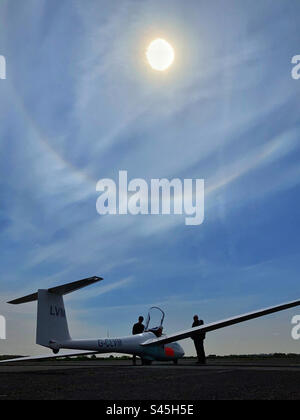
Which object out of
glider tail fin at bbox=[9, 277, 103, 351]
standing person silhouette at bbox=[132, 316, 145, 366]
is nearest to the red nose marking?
standing person silhouette at bbox=[132, 316, 145, 366]

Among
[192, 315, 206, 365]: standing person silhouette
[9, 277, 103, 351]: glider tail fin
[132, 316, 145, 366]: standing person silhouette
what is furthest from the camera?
[132, 316, 145, 366]: standing person silhouette

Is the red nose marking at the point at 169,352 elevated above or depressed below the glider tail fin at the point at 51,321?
below

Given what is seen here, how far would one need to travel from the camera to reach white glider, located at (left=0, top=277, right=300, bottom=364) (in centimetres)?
1802

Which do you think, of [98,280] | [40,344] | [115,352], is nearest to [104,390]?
[98,280]

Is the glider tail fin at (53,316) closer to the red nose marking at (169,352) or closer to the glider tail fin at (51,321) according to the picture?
the glider tail fin at (51,321)

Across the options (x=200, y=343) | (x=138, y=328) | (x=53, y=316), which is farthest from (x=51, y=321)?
(x=200, y=343)

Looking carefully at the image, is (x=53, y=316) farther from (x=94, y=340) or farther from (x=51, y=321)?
(x=94, y=340)

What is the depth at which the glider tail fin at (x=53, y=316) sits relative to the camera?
17.9 meters

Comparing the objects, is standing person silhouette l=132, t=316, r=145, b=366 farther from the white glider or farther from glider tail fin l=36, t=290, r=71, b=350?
glider tail fin l=36, t=290, r=71, b=350

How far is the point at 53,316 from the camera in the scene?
1836cm

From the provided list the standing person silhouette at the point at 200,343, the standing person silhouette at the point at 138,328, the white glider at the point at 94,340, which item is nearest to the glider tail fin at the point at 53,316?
the white glider at the point at 94,340

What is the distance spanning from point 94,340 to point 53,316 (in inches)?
86.7
